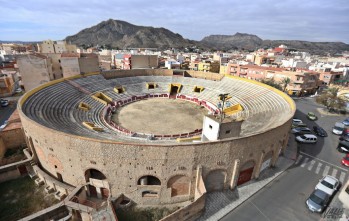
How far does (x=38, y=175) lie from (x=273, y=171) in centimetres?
2707

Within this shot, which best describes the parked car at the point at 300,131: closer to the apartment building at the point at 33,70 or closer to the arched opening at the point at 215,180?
the arched opening at the point at 215,180

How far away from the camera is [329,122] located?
39.2 metres

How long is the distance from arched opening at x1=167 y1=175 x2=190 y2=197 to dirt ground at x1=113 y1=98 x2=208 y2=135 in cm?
1153

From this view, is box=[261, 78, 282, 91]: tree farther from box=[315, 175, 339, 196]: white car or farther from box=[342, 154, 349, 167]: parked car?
box=[315, 175, 339, 196]: white car

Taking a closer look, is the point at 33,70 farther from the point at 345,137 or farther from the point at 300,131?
the point at 345,137

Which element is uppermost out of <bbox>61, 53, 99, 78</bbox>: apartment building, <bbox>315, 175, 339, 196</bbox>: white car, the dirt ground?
<bbox>61, 53, 99, 78</bbox>: apartment building

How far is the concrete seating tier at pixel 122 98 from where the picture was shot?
2542 centimetres

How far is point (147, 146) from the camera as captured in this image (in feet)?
54.4

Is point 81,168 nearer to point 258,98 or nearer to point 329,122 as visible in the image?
point 258,98

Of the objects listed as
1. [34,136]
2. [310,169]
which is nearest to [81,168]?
[34,136]

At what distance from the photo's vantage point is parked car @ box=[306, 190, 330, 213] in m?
18.4

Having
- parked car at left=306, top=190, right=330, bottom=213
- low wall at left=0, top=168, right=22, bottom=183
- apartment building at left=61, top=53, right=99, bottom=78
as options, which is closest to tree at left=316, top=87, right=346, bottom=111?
parked car at left=306, top=190, right=330, bottom=213

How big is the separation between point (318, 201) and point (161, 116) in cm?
2491

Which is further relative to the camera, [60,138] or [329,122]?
[329,122]
